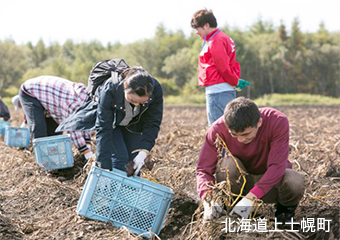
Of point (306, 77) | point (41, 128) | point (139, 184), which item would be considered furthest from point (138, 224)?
point (306, 77)

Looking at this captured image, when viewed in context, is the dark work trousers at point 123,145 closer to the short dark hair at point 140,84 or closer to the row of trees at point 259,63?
the short dark hair at point 140,84

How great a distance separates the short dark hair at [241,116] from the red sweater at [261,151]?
19 centimetres

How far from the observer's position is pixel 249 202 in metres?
2.74

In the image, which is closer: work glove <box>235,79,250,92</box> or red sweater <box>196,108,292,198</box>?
red sweater <box>196,108,292,198</box>

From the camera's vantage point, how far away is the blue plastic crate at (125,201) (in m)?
3.10

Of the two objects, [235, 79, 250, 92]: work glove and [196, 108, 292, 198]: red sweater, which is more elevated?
[235, 79, 250, 92]: work glove

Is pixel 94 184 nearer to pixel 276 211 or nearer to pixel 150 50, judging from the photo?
pixel 276 211

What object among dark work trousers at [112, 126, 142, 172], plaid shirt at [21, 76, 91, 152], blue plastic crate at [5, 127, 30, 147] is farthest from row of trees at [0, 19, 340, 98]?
dark work trousers at [112, 126, 142, 172]

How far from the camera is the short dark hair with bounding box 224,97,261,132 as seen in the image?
8.79 feet

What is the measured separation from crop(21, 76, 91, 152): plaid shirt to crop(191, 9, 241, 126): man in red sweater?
4.37 feet

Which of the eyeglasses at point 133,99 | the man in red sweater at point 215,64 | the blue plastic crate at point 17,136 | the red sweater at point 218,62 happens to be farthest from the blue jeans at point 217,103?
the blue plastic crate at point 17,136

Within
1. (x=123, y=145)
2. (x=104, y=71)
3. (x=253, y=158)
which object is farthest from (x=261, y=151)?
(x=104, y=71)

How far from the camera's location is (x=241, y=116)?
8.78 ft

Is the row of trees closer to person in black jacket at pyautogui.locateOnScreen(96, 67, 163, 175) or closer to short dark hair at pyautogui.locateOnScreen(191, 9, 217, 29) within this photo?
short dark hair at pyautogui.locateOnScreen(191, 9, 217, 29)
